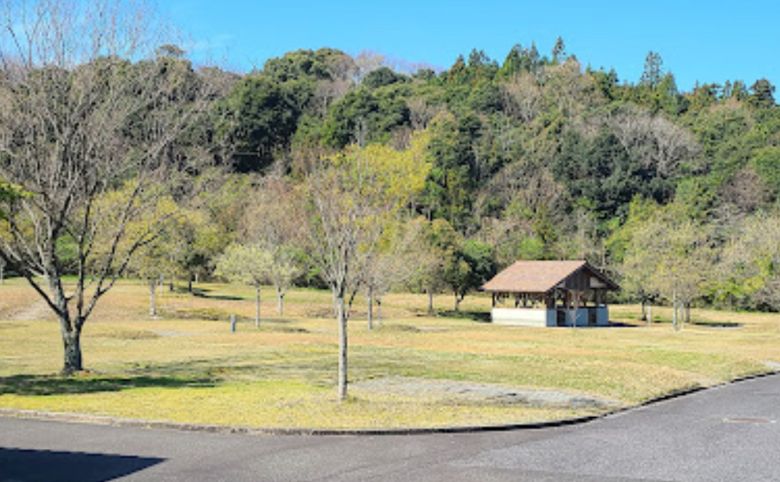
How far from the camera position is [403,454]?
12.8 meters

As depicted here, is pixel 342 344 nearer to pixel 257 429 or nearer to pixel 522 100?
pixel 257 429

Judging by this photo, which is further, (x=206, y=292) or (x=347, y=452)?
(x=206, y=292)

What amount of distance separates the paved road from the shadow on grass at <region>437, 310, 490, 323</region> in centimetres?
5059

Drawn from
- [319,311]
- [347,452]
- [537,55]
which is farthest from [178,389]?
[537,55]

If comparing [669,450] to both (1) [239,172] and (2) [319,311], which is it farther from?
(1) [239,172]

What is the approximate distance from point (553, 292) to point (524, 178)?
37.1m

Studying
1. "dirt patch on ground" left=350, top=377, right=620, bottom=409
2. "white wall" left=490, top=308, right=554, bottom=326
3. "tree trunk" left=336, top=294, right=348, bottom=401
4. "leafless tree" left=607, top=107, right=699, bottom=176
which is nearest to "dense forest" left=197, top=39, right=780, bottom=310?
"leafless tree" left=607, top=107, right=699, bottom=176

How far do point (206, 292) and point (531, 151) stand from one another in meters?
47.6

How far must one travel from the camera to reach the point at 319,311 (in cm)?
6312

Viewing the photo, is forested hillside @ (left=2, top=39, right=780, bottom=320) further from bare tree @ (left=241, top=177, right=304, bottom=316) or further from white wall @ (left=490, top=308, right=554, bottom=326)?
white wall @ (left=490, top=308, right=554, bottom=326)

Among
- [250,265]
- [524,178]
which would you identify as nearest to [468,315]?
[250,265]

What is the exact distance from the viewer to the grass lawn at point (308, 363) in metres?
17.1

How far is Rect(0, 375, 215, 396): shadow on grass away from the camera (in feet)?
65.2

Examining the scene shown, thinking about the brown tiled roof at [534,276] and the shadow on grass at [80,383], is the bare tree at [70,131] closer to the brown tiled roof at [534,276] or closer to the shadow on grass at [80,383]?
the shadow on grass at [80,383]
